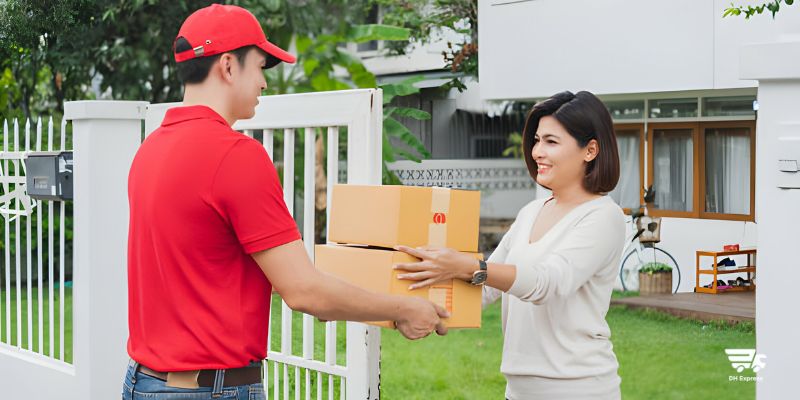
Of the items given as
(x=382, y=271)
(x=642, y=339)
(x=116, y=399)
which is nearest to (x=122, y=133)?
(x=116, y=399)

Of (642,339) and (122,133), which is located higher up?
(122,133)

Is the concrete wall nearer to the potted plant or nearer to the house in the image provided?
the house

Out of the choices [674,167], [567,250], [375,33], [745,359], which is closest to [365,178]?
[567,250]

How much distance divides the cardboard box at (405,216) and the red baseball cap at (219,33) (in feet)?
1.27

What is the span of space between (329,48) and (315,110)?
540cm

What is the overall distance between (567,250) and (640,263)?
1.18 m

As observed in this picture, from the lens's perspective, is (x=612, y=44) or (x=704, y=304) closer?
(x=704, y=304)

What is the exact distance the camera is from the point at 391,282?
200 cm

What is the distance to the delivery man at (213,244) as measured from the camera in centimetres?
170

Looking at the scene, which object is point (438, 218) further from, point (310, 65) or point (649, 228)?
point (310, 65)

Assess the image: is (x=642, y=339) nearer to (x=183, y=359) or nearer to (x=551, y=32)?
(x=551, y=32)

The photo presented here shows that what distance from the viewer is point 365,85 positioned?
232 inches

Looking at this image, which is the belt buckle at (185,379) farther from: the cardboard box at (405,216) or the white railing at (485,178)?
the white railing at (485,178)

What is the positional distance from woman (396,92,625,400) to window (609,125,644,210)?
958mm
